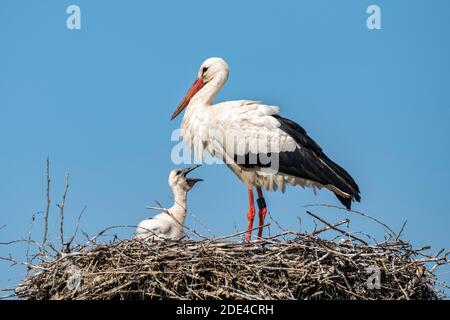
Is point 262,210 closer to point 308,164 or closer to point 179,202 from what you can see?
point 308,164

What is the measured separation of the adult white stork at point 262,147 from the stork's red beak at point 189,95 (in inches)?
11.8

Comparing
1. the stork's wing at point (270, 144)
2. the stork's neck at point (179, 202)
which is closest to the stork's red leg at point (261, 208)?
the stork's wing at point (270, 144)

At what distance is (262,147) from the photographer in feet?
29.1

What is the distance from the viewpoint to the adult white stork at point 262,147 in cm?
871

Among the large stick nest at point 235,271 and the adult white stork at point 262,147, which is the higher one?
the adult white stork at point 262,147

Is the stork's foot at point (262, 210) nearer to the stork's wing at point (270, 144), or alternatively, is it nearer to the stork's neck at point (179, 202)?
the stork's wing at point (270, 144)

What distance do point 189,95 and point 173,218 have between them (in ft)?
7.74

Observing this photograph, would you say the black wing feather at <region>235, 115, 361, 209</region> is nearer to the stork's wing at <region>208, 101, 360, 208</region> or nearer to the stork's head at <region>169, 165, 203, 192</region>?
the stork's wing at <region>208, 101, 360, 208</region>

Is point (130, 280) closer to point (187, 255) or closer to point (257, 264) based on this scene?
point (187, 255)

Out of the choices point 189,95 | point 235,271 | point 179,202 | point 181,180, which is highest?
point 189,95

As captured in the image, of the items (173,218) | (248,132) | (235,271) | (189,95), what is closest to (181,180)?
(248,132)
